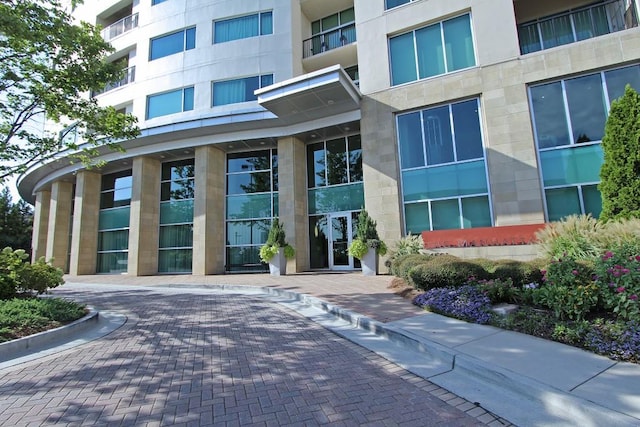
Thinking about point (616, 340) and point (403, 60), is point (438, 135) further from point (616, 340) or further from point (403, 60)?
point (616, 340)

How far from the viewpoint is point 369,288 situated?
9.85 metres

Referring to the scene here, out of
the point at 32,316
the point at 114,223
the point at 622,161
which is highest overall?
the point at 114,223

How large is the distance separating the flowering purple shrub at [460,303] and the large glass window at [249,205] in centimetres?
1191

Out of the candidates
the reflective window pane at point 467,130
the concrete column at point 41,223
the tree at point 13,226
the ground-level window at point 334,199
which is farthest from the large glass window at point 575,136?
the tree at point 13,226

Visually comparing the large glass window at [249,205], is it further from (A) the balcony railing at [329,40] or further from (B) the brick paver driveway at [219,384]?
(B) the brick paver driveway at [219,384]

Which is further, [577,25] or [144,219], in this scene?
[144,219]

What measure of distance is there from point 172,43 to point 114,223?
11.7 m

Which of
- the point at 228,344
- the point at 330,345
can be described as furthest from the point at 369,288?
the point at 228,344

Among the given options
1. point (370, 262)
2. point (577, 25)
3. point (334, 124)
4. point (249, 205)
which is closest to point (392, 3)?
point (334, 124)

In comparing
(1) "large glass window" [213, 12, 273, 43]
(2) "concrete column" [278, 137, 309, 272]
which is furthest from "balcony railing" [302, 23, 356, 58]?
(2) "concrete column" [278, 137, 309, 272]

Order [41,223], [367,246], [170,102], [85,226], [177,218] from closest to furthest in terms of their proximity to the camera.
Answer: [367,246] < [177,218] < [170,102] < [85,226] < [41,223]

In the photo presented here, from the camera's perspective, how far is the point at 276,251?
14578 millimetres

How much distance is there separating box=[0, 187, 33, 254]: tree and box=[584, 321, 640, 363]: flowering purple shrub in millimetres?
51817

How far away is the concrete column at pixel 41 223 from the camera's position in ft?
84.1
